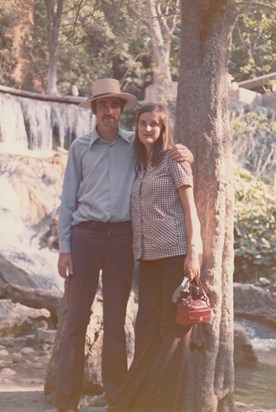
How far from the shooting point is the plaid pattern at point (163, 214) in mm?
4395

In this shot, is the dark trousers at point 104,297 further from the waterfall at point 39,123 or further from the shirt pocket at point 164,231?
the waterfall at point 39,123

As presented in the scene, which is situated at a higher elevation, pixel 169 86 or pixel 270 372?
pixel 169 86

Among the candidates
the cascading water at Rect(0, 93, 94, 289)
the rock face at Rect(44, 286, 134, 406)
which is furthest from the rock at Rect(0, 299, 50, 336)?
the rock face at Rect(44, 286, 134, 406)

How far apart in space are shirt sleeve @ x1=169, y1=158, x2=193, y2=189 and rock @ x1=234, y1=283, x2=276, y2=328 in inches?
267

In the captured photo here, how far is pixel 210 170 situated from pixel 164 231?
0.83 meters

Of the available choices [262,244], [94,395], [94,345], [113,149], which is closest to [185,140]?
[113,149]

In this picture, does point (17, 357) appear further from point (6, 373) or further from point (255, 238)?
point (255, 238)

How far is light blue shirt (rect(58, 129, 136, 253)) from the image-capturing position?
4551 mm

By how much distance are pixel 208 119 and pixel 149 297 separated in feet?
4.46

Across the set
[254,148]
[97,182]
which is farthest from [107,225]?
[254,148]

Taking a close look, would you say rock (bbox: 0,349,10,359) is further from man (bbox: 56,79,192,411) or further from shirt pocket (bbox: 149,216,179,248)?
shirt pocket (bbox: 149,216,179,248)

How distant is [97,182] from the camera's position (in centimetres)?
461

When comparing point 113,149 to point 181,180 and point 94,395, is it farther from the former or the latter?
point 94,395

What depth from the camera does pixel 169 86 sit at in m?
21.6
